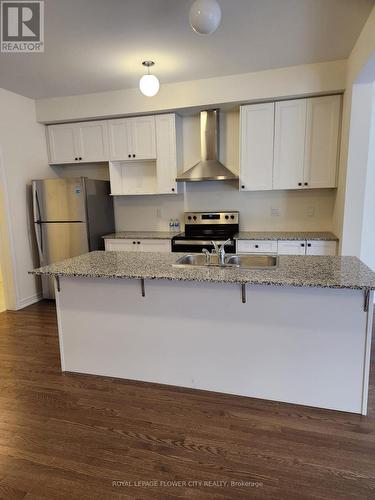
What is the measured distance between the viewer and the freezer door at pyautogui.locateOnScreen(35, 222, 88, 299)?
13.5 ft

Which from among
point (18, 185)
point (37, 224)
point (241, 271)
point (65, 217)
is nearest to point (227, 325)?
point (241, 271)

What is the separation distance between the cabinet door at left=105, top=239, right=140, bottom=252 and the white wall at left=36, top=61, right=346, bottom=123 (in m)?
1.64

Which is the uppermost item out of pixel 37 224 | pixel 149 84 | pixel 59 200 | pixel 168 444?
pixel 149 84

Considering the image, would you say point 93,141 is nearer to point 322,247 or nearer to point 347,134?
point 347,134

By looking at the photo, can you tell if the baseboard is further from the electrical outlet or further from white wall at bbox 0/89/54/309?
the electrical outlet

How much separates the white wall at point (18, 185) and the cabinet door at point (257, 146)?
2831 millimetres

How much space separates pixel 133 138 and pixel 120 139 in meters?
0.19

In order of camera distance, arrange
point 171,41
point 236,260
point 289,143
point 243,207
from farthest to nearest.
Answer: point 243,207 < point 289,143 < point 171,41 < point 236,260

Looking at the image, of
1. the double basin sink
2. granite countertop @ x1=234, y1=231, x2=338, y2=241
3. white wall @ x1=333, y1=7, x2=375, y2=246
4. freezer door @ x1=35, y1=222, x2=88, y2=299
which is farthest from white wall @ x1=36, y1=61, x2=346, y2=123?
the double basin sink

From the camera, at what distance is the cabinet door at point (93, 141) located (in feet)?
13.8

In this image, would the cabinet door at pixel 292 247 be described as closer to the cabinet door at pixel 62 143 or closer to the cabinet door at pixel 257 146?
the cabinet door at pixel 257 146

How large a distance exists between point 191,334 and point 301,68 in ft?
9.93

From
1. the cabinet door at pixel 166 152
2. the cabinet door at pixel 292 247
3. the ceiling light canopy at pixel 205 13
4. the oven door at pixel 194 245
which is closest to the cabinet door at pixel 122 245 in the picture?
the oven door at pixel 194 245

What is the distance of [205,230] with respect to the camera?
4172mm
